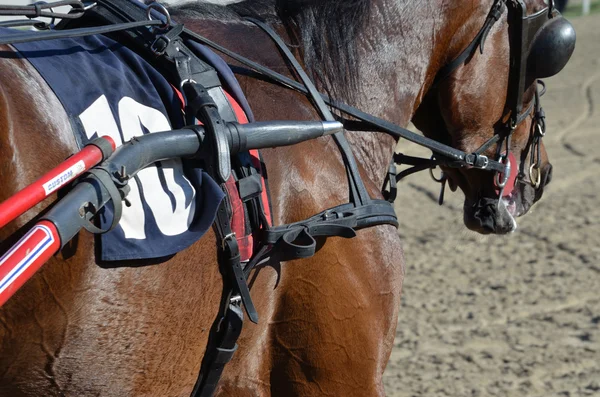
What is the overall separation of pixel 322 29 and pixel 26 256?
4.20 feet

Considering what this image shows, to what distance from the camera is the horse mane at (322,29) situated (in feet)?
7.77

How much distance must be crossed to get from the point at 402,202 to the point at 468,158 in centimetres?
439

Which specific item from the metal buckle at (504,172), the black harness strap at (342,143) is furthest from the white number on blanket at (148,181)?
the metal buckle at (504,172)

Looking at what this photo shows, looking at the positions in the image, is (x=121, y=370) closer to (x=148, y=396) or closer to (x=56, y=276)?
(x=148, y=396)

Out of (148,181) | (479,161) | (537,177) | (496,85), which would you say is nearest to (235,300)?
→ (148,181)

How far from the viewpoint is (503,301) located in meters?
4.89

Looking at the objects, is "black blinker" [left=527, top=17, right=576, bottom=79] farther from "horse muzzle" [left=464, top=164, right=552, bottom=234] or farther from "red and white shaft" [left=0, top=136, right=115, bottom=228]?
"red and white shaft" [left=0, top=136, right=115, bottom=228]

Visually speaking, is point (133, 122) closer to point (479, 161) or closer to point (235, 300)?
point (235, 300)

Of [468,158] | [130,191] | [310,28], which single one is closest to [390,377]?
[468,158]

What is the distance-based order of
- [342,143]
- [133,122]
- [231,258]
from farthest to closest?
[342,143], [231,258], [133,122]

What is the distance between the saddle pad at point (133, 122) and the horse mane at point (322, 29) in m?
0.54

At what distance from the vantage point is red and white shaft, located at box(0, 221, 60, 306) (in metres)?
1.42

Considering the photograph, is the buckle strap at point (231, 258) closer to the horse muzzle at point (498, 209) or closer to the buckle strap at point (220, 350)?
the buckle strap at point (220, 350)

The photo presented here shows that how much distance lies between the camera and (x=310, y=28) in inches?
93.7
